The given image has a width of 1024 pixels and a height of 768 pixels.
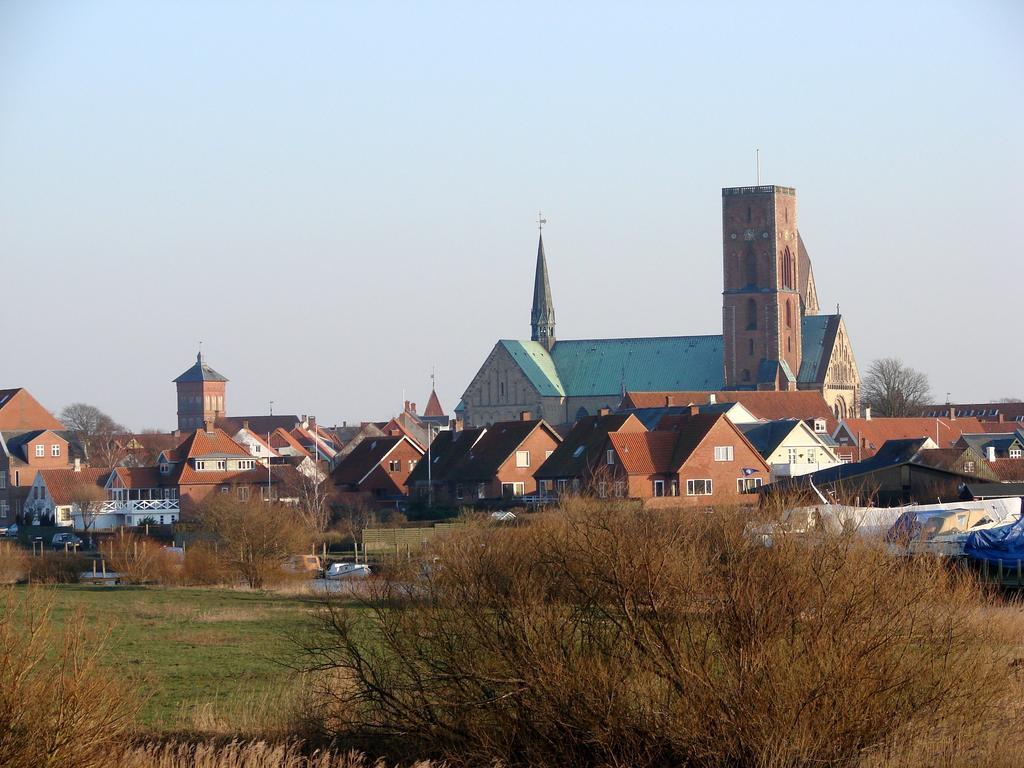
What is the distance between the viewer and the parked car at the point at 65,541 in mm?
65475

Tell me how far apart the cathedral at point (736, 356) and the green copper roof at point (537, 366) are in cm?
12

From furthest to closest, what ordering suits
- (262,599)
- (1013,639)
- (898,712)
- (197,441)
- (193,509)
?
(197,441) → (193,509) → (262,599) → (1013,639) → (898,712)

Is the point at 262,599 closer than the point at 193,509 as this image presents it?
Yes

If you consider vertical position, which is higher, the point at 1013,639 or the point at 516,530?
the point at 516,530

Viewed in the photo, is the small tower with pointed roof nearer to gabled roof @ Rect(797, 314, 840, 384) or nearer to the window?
gabled roof @ Rect(797, 314, 840, 384)

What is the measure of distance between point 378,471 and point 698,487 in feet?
65.2

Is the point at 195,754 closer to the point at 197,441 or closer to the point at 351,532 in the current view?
the point at 351,532

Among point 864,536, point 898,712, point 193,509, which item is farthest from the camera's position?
point 193,509

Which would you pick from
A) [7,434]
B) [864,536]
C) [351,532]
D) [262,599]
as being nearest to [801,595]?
[864,536]

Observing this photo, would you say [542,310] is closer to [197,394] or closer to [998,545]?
[197,394]

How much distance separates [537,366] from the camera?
459 ft

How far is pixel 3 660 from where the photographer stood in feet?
44.6

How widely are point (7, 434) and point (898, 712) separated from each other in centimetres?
8271

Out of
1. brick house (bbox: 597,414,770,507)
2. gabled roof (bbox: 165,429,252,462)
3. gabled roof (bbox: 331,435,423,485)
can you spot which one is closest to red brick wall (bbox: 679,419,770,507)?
brick house (bbox: 597,414,770,507)
